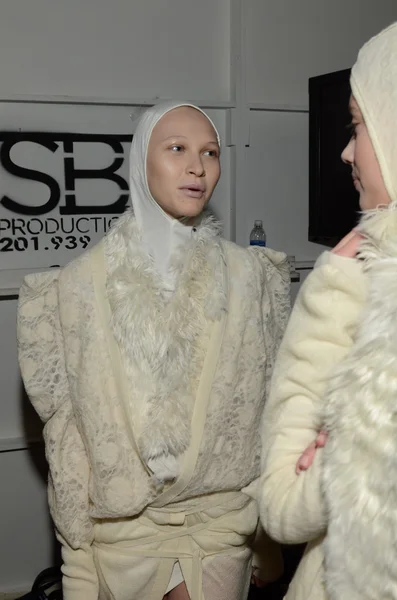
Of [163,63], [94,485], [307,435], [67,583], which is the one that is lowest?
[67,583]

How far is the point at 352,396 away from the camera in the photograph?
75 cm

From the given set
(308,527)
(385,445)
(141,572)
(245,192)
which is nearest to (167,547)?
(141,572)

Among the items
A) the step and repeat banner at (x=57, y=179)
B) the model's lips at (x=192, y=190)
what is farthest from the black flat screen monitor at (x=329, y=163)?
the model's lips at (x=192, y=190)

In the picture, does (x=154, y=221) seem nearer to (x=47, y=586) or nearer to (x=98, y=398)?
(x=98, y=398)

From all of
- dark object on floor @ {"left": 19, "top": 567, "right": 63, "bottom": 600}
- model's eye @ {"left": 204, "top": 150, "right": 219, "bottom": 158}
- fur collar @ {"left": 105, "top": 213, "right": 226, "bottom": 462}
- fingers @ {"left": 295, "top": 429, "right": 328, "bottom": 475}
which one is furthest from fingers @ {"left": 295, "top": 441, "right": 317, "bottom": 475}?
dark object on floor @ {"left": 19, "top": 567, "right": 63, "bottom": 600}

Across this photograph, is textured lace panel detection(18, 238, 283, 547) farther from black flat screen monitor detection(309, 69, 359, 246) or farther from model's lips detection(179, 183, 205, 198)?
black flat screen monitor detection(309, 69, 359, 246)

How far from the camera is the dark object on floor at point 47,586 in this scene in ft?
6.31

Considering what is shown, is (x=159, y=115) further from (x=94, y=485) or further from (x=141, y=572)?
(x=141, y=572)

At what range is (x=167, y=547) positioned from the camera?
131 cm

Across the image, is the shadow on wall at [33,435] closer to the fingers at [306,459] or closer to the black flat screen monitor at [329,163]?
the black flat screen monitor at [329,163]

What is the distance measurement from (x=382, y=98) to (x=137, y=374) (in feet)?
2.36

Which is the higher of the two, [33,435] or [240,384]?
[240,384]

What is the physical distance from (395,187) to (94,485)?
85 centimetres

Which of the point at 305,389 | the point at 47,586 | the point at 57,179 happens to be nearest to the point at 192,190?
the point at 305,389
